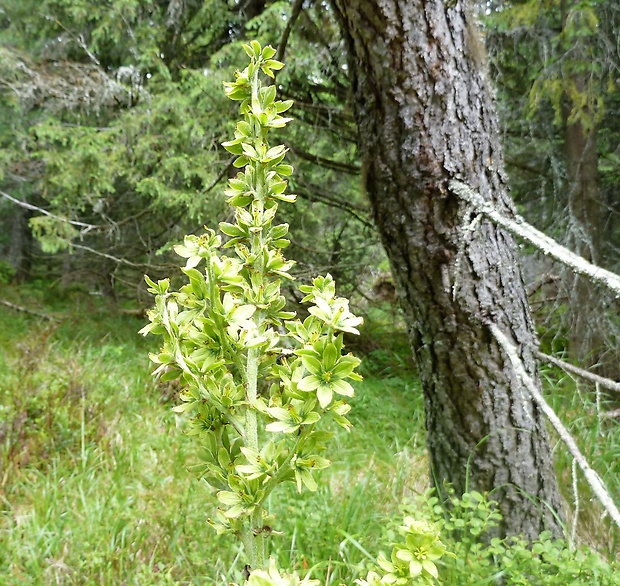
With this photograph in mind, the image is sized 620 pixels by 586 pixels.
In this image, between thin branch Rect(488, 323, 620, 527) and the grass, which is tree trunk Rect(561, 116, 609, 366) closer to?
the grass

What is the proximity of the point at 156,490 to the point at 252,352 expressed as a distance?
234 centimetres

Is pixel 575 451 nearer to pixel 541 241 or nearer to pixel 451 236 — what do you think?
pixel 541 241

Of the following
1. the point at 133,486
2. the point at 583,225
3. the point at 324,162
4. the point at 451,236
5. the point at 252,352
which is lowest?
the point at 133,486

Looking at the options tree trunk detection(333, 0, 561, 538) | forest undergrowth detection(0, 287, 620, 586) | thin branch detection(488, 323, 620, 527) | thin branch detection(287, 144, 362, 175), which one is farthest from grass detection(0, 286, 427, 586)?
thin branch detection(287, 144, 362, 175)

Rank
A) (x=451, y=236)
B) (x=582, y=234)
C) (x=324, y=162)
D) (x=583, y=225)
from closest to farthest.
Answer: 1. (x=451, y=236)
2. (x=582, y=234)
3. (x=583, y=225)
4. (x=324, y=162)

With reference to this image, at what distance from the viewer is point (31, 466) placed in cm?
286

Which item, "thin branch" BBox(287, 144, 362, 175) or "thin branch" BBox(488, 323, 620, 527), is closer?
"thin branch" BBox(488, 323, 620, 527)

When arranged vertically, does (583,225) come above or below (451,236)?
above

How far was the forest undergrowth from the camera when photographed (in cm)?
200

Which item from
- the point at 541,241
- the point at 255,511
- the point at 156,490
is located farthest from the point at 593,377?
the point at 156,490

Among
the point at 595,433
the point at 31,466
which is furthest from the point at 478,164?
the point at 31,466

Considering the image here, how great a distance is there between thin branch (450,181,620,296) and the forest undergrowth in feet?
3.18

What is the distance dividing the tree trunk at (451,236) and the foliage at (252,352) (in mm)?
1032

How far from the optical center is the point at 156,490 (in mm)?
2680
